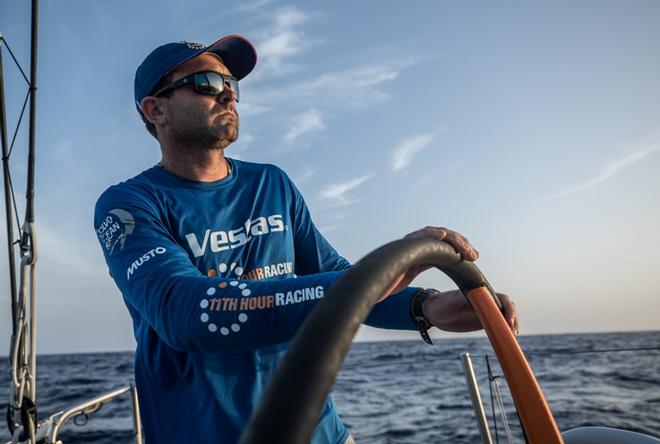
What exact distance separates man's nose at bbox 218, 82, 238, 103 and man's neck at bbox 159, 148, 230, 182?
19cm

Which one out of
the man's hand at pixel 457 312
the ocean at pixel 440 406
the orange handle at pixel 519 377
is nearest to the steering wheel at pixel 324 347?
the orange handle at pixel 519 377

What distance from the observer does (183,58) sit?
1876 millimetres

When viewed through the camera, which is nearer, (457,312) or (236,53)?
(457,312)

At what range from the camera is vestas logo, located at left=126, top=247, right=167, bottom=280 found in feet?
4.33

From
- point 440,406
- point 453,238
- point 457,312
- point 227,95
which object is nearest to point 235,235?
point 227,95

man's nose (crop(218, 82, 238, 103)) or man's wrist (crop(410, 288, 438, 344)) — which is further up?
man's nose (crop(218, 82, 238, 103))

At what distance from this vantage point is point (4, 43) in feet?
9.57

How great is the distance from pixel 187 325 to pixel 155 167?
0.92 m

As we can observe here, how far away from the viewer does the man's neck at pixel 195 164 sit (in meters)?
1.88

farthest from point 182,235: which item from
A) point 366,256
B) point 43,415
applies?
point 43,415

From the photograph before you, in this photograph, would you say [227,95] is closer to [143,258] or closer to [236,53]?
[236,53]

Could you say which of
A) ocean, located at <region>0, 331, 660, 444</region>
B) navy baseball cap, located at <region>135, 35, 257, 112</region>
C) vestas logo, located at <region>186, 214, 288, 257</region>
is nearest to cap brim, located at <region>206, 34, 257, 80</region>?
navy baseball cap, located at <region>135, 35, 257, 112</region>

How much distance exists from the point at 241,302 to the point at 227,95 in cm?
108

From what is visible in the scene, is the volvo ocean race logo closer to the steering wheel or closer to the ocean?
the steering wheel
